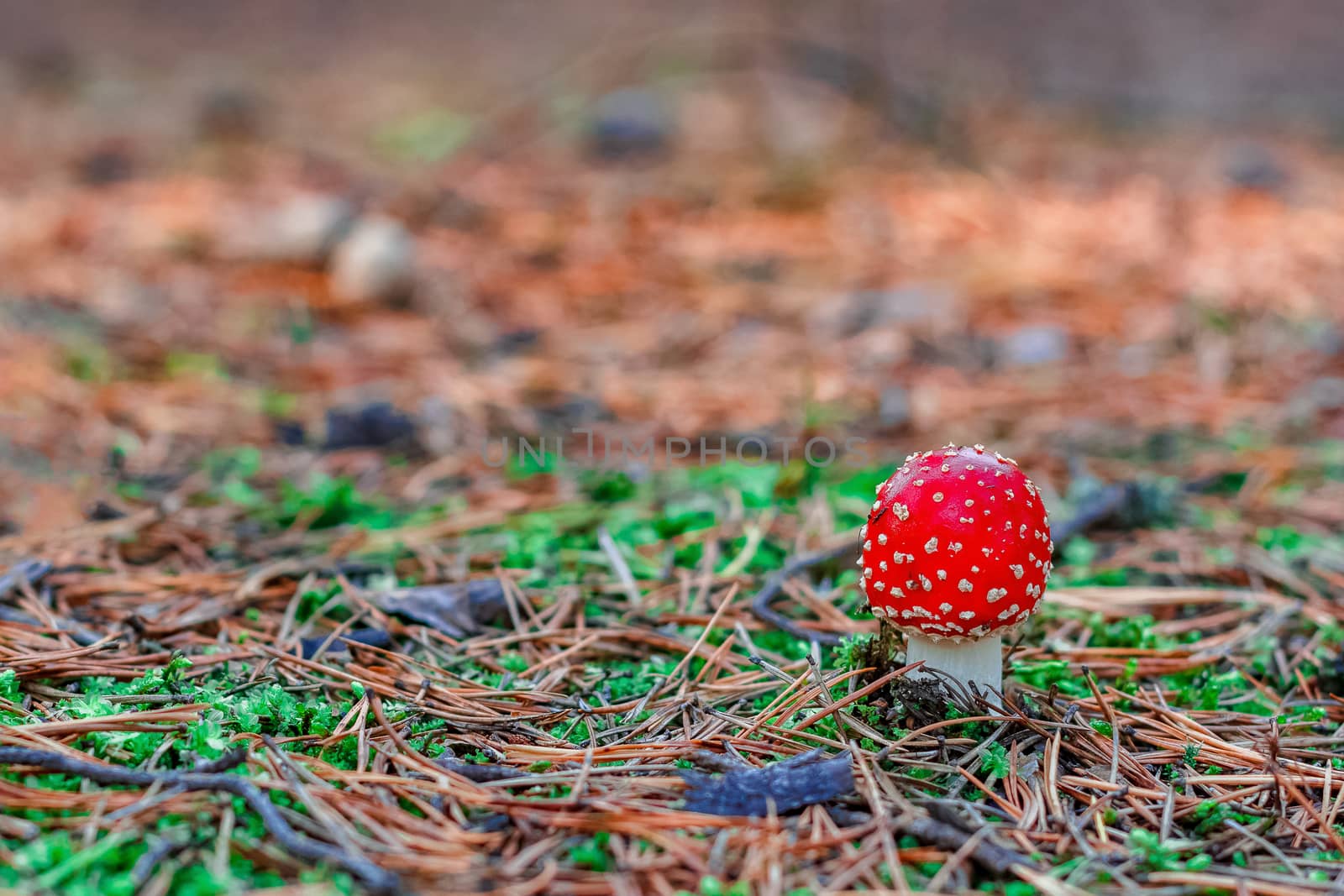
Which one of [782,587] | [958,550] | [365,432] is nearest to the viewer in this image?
[958,550]

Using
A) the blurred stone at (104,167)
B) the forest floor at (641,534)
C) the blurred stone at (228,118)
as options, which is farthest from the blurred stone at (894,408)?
the blurred stone at (228,118)

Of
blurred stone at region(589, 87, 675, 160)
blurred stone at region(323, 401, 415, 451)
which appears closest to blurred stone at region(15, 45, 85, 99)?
blurred stone at region(589, 87, 675, 160)

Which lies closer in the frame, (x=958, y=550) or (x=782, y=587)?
(x=958, y=550)

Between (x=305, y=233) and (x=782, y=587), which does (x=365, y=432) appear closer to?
(x=782, y=587)

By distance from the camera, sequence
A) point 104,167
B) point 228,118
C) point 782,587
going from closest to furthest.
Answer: point 782,587, point 104,167, point 228,118

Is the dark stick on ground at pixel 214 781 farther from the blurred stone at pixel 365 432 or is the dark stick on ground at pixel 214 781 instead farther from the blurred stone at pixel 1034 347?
the blurred stone at pixel 1034 347

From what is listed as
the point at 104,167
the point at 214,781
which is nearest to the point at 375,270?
the point at 104,167

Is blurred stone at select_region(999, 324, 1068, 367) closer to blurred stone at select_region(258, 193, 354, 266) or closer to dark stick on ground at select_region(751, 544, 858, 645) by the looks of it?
dark stick on ground at select_region(751, 544, 858, 645)
